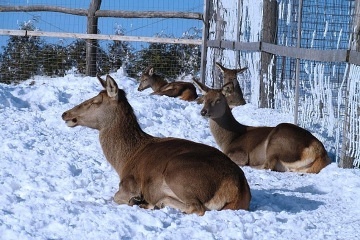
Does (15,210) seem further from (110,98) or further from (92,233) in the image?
(110,98)

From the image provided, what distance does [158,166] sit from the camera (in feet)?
25.0

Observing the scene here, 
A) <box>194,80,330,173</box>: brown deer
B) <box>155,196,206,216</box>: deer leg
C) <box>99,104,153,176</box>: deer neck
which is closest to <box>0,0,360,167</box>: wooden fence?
<box>194,80,330,173</box>: brown deer

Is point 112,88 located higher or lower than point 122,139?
higher

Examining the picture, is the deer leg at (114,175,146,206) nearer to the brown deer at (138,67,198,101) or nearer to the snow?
the snow

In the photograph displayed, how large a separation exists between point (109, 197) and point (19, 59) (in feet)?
Result: 49.4

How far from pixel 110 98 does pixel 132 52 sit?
14.2 metres

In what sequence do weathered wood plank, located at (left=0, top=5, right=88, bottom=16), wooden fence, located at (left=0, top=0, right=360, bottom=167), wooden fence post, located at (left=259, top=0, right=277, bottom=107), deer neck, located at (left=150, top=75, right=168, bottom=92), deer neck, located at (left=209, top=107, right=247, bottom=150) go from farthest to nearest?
weathered wood plank, located at (left=0, top=5, right=88, bottom=16) < deer neck, located at (left=150, top=75, right=168, bottom=92) < wooden fence post, located at (left=259, top=0, right=277, bottom=107) < deer neck, located at (left=209, top=107, right=247, bottom=150) < wooden fence, located at (left=0, top=0, right=360, bottom=167)

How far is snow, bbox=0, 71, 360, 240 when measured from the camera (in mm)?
6539

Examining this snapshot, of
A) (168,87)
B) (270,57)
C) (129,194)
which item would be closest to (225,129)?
(270,57)

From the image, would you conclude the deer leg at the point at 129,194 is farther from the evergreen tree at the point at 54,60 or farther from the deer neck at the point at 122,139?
the evergreen tree at the point at 54,60

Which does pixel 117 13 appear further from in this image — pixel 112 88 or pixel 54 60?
pixel 112 88

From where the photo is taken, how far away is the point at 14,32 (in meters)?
21.2

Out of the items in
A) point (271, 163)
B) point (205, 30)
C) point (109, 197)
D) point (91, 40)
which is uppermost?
point (205, 30)

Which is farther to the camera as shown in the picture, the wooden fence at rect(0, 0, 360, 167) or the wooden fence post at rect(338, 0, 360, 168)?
the wooden fence at rect(0, 0, 360, 167)
